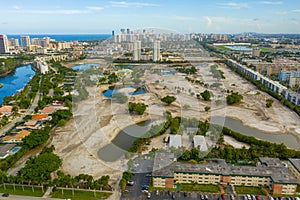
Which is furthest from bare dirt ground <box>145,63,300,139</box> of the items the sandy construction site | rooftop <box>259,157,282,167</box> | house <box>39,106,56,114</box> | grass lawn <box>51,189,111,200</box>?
grass lawn <box>51,189,111,200</box>

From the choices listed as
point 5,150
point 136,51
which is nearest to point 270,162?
point 5,150

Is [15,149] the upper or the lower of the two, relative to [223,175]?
lower

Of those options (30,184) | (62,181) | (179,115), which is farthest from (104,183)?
(179,115)

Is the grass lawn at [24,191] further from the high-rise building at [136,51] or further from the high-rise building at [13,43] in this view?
the high-rise building at [13,43]

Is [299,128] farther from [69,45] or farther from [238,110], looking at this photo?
[69,45]

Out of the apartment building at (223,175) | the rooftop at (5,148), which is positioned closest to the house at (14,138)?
the rooftop at (5,148)

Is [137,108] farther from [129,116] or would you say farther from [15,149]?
[15,149]
